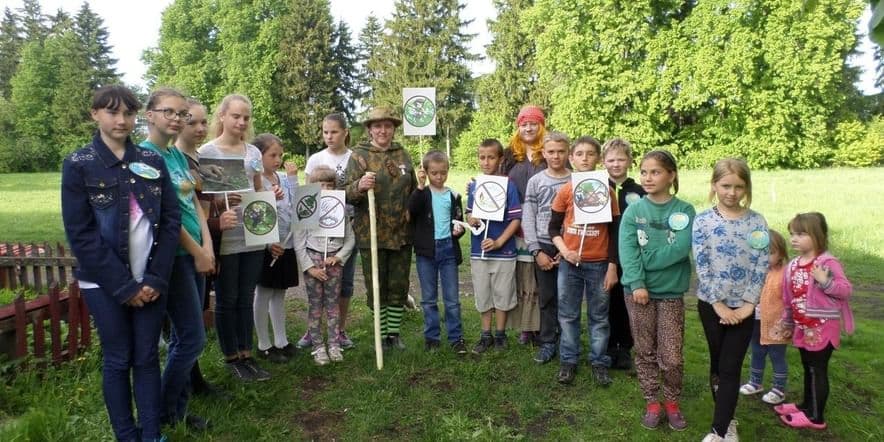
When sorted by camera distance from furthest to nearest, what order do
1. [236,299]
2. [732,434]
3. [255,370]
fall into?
[255,370] < [236,299] < [732,434]

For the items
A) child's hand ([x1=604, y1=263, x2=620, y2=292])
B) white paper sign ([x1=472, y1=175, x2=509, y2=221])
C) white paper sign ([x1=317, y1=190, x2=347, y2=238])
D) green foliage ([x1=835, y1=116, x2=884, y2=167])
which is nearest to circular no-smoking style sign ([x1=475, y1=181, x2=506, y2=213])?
white paper sign ([x1=472, y1=175, x2=509, y2=221])

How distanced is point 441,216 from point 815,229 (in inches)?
119

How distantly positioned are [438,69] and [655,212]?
136 feet

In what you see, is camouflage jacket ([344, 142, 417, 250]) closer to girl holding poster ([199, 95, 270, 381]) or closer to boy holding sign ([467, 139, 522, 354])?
boy holding sign ([467, 139, 522, 354])

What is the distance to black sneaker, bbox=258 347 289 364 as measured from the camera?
5.21 metres

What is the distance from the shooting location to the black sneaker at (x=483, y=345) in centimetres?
549

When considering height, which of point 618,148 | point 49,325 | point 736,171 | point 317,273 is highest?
point 618,148

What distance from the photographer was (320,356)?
5.19 m

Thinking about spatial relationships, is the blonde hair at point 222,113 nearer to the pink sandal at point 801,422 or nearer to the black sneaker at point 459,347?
the black sneaker at point 459,347

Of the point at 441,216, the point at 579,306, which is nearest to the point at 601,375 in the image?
the point at 579,306

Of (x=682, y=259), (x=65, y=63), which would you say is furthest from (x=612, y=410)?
(x=65, y=63)

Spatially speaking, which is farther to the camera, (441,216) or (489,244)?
(441,216)

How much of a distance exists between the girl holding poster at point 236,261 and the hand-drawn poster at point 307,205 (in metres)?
0.40

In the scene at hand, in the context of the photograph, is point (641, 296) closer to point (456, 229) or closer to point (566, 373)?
point (566, 373)
